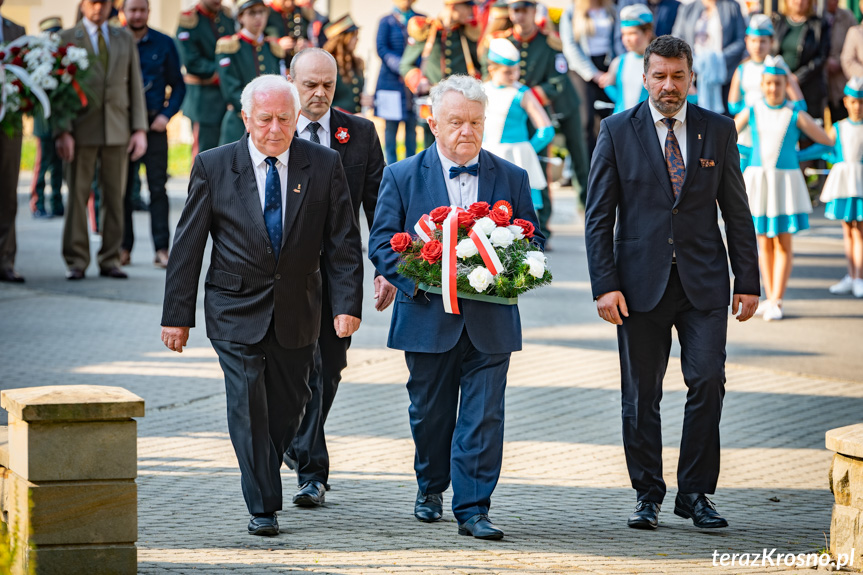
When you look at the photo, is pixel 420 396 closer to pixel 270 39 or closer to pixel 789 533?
pixel 789 533

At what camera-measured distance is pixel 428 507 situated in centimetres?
609

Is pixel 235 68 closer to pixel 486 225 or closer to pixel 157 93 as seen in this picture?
pixel 157 93

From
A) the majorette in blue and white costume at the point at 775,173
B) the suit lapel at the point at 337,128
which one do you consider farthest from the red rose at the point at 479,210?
the majorette in blue and white costume at the point at 775,173

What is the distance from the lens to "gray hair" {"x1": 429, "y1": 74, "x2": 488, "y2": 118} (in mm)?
5871

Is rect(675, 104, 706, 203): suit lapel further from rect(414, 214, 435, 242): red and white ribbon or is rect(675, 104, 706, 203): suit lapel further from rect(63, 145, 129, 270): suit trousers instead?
rect(63, 145, 129, 270): suit trousers

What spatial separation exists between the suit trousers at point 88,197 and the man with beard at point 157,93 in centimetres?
48

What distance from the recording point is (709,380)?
240 inches

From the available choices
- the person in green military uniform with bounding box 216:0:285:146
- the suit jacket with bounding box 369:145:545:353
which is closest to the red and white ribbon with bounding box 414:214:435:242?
the suit jacket with bounding box 369:145:545:353

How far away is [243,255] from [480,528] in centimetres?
160

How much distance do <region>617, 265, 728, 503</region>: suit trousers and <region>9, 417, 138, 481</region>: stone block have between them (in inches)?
101

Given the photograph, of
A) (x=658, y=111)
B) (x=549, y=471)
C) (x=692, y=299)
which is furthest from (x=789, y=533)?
(x=658, y=111)

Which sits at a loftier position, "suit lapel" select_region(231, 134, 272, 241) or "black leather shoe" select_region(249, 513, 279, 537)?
"suit lapel" select_region(231, 134, 272, 241)

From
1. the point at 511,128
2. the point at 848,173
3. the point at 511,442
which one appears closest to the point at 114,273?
the point at 511,128

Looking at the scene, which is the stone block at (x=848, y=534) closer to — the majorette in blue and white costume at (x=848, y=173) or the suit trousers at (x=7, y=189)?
the majorette in blue and white costume at (x=848, y=173)
